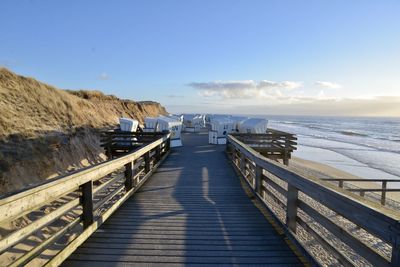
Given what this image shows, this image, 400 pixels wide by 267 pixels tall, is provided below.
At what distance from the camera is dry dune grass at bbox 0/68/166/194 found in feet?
33.6

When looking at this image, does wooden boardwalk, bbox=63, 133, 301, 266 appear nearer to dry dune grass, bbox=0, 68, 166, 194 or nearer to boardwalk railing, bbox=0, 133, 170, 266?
boardwalk railing, bbox=0, 133, 170, 266

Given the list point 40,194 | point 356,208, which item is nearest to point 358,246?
point 356,208

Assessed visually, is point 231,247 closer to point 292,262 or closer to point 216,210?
point 292,262

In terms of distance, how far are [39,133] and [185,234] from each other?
1243 cm

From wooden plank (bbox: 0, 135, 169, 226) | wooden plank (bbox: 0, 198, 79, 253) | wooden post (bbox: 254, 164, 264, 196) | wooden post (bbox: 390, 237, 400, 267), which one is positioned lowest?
wooden post (bbox: 254, 164, 264, 196)

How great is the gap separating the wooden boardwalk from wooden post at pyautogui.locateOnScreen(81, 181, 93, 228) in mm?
204

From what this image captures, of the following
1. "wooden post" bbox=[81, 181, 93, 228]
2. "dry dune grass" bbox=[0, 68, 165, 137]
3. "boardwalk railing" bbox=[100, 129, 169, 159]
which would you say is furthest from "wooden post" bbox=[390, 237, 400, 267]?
"dry dune grass" bbox=[0, 68, 165, 137]

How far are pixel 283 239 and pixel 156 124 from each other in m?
12.9

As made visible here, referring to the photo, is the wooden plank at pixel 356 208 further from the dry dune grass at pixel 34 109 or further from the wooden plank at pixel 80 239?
the dry dune grass at pixel 34 109

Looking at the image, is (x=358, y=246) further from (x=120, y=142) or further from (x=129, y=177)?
(x=120, y=142)

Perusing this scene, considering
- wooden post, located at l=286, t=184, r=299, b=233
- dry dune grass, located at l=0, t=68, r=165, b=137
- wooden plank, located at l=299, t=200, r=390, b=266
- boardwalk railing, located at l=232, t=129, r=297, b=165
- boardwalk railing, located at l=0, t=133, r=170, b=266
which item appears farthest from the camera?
dry dune grass, located at l=0, t=68, r=165, b=137

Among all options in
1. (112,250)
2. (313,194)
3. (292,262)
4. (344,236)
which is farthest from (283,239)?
(112,250)

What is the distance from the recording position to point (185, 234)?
366 cm

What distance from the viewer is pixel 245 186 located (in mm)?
6414
